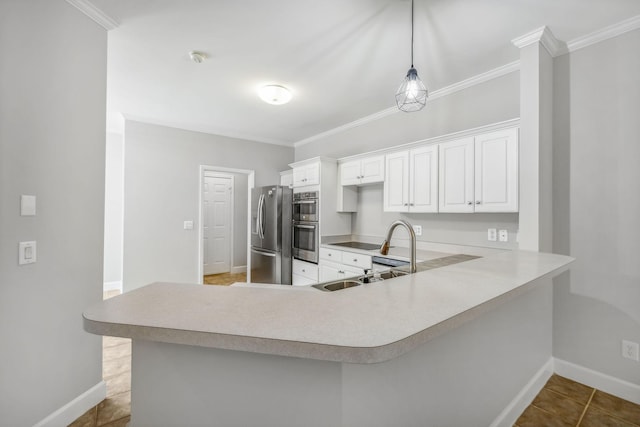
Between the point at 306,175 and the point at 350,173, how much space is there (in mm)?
683

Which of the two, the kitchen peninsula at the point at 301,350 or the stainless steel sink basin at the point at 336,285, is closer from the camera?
the kitchen peninsula at the point at 301,350

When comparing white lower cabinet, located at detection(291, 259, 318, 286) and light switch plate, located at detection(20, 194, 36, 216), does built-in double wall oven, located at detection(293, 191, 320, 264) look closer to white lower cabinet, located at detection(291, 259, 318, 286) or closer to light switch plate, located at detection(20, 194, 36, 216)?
white lower cabinet, located at detection(291, 259, 318, 286)

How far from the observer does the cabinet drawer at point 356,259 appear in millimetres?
3182

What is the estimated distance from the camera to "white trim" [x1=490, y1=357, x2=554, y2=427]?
1650 mm

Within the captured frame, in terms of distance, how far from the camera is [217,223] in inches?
239

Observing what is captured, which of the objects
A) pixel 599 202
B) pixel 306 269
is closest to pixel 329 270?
pixel 306 269

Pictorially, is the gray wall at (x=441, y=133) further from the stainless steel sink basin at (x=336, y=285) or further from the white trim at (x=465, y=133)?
the stainless steel sink basin at (x=336, y=285)

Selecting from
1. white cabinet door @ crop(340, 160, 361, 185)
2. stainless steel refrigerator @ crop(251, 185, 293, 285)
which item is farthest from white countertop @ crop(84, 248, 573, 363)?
stainless steel refrigerator @ crop(251, 185, 293, 285)

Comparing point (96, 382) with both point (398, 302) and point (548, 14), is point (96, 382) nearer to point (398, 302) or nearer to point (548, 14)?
point (398, 302)

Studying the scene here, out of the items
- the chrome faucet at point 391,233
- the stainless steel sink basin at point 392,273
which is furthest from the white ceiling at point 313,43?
the stainless steel sink basin at point 392,273

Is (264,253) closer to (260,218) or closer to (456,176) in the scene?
(260,218)

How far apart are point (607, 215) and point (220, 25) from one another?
3093 mm

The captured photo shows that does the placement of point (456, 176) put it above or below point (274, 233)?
above

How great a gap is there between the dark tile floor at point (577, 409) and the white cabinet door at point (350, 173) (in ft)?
8.86
